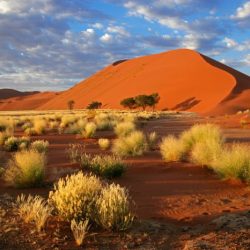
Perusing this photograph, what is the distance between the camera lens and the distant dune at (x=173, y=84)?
285 ft

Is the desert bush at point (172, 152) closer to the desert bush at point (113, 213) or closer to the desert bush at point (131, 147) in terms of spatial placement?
the desert bush at point (131, 147)

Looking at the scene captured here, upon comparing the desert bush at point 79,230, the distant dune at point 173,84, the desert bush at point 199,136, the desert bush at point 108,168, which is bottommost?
the desert bush at point 79,230

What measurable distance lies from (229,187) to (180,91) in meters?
91.7

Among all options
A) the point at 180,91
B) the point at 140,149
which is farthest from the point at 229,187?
the point at 180,91

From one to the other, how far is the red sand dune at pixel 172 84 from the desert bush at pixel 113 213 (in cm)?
6455

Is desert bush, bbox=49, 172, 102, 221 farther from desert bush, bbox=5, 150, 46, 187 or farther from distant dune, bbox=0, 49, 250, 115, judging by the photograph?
distant dune, bbox=0, 49, 250, 115

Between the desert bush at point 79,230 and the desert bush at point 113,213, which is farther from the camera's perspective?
the desert bush at point 113,213

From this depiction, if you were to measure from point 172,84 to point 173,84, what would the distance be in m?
0.28

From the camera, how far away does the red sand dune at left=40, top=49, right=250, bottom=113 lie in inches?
3489

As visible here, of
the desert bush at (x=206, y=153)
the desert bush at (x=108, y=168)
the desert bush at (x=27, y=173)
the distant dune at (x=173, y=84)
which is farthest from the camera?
the distant dune at (x=173, y=84)

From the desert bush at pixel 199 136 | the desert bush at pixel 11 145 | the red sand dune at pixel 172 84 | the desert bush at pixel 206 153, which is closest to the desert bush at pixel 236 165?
the desert bush at pixel 206 153

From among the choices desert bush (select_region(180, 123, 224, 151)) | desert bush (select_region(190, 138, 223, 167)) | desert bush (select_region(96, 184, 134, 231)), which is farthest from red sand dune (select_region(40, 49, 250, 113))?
desert bush (select_region(96, 184, 134, 231))

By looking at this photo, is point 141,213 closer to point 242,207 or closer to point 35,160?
point 242,207

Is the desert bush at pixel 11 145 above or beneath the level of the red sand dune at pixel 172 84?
beneath
